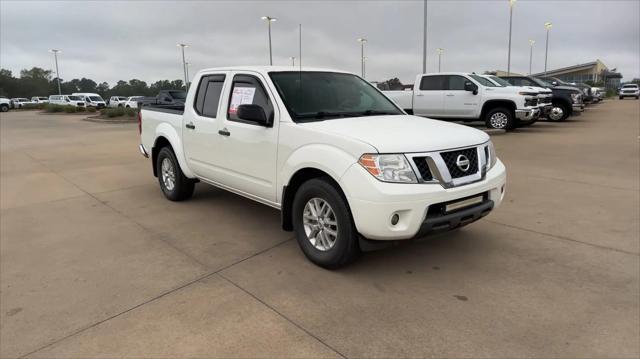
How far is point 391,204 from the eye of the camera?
3381 millimetres

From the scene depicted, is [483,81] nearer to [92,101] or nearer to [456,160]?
[456,160]

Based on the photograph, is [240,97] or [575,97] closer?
[240,97]

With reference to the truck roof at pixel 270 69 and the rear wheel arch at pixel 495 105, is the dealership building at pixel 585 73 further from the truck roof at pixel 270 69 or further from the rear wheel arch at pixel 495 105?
the truck roof at pixel 270 69

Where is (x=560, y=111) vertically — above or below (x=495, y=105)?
below

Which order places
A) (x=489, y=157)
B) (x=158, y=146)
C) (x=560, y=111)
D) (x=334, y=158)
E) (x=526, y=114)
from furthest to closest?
(x=560, y=111) → (x=526, y=114) → (x=158, y=146) → (x=489, y=157) → (x=334, y=158)

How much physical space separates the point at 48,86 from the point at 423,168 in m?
120

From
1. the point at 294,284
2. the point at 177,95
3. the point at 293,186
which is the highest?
the point at 177,95

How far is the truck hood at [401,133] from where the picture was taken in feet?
11.6

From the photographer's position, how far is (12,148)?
13016 mm

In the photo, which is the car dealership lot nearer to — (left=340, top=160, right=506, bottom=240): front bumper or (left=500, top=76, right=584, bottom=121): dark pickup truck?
(left=340, top=160, right=506, bottom=240): front bumper

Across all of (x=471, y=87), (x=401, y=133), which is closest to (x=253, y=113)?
(x=401, y=133)

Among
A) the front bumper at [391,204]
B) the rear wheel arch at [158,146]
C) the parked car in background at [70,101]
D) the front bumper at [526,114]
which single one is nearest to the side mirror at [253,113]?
the front bumper at [391,204]

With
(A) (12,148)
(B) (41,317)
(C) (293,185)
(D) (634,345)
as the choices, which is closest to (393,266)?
(C) (293,185)

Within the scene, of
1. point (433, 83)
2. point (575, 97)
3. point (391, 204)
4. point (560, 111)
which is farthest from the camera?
point (575, 97)
